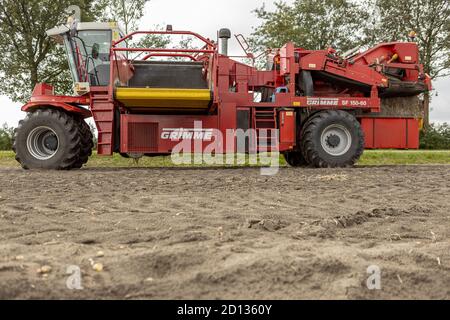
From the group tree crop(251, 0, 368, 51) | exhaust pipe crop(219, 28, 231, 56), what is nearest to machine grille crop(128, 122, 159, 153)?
exhaust pipe crop(219, 28, 231, 56)

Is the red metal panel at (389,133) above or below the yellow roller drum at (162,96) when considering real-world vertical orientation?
below

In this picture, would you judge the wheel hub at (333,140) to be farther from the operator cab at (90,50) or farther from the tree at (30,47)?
the tree at (30,47)

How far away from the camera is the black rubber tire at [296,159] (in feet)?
40.0

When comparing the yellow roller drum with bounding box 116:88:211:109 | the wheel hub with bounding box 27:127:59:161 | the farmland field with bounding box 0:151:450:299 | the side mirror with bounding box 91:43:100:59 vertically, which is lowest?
the farmland field with bounding box 0:151:450:299

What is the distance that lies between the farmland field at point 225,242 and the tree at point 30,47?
16342 millimetres

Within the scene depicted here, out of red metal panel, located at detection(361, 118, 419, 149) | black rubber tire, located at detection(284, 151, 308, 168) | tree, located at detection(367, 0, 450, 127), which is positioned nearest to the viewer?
red metal panel, located at detection(361, 118, 419, 149)

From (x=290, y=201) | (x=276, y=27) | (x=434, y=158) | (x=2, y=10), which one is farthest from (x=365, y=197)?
(x=276, y=27)

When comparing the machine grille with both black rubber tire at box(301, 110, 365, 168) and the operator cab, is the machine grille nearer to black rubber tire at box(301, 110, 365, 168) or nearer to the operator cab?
the operator cab

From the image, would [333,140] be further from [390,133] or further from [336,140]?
[390,133]

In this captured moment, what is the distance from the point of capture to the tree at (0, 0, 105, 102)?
2139 centimetres

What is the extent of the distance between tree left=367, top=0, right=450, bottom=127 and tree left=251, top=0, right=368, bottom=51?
3.76 ft

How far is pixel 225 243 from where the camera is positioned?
11.0ft

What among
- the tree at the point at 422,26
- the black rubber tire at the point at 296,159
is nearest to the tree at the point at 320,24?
the tree at the point at 422,26
